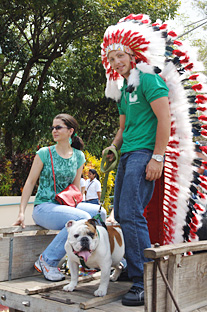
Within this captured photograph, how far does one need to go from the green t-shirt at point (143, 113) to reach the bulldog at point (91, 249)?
2.05ft

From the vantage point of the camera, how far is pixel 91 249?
2.67 meters

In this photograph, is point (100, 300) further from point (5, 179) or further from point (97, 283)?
point (5, 179)

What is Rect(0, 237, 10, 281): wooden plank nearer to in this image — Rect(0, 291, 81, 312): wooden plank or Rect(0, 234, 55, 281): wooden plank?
Rect(0, 234, 55, 281): wooden plank

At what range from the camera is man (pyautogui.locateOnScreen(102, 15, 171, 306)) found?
2.67 m

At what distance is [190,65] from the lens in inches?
125

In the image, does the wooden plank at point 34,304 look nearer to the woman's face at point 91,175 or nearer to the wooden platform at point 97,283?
the wooden platform at point 97,283

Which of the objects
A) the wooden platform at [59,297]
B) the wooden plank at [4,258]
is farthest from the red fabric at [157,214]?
the wooden plank at [4,258]

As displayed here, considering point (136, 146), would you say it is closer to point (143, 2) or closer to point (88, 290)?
point (88, 290)

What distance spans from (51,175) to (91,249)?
115cm

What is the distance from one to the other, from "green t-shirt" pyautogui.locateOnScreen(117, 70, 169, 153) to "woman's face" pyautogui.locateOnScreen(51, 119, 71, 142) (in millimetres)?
1022

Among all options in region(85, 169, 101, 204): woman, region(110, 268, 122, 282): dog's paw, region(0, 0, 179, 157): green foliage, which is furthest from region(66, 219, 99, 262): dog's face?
region(0, 0, 179, 157): green foliage

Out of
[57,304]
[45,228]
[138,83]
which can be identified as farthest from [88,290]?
[138,83]

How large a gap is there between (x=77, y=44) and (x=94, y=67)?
0.98m

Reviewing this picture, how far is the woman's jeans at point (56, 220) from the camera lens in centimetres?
321
